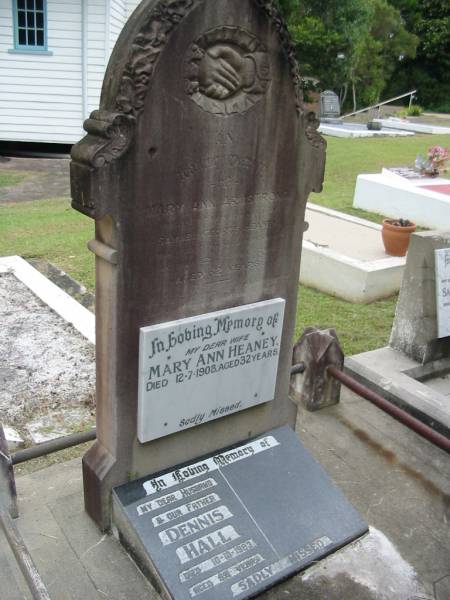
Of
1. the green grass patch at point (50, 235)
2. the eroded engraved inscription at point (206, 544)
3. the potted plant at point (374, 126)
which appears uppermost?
the potted plant at point (374, 126)

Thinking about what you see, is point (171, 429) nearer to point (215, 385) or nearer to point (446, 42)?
point (215, 385)

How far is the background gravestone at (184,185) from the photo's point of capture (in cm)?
240

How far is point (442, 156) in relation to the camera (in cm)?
1108

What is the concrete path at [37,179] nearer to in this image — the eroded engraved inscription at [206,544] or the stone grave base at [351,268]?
the stone grave base at [351,268]

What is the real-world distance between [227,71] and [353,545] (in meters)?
2.43

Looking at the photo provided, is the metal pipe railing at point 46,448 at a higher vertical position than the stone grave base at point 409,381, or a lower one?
higher

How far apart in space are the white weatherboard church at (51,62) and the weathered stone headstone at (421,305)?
436 inches

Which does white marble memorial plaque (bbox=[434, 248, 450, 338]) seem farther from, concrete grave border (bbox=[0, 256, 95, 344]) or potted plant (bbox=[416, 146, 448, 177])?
potted plant (bbox=[416, 146, 448, 177])

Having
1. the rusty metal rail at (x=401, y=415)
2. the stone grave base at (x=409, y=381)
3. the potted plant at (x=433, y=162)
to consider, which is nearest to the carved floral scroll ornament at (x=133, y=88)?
the rusty metal rail at (x=401, y=415)

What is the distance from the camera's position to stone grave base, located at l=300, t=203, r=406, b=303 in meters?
6.97

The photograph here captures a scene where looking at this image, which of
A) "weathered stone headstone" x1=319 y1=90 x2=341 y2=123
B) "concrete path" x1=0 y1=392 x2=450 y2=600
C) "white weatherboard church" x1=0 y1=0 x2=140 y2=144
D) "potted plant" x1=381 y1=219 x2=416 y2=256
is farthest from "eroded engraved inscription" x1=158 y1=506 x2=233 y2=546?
"weathered stone headstone" x1=319 y1=90 x2=341 y2=123

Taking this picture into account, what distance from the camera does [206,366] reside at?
304 cm

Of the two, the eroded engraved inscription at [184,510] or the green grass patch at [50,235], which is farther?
the green grass patch at [50,235]

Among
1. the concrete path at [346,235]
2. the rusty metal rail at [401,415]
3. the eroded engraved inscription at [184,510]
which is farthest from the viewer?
the concrete path at [346,235]
